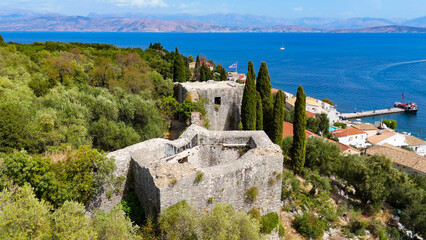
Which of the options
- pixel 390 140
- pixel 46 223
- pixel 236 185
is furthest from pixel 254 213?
pixel 390 140

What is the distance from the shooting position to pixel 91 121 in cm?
1838

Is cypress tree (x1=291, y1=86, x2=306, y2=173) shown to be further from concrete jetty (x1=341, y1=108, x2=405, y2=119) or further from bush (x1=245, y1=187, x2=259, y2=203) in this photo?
concrete jetty (x1=341, y1=108, x2=405, y2=119)

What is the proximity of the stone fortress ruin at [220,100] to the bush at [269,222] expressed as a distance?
13.8 m

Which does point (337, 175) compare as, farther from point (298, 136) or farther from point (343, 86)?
point (343, 86)

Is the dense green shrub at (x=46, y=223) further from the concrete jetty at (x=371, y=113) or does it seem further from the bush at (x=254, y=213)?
the concrete jetty at (x=371, y=113)

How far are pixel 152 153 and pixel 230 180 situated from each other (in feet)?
12.9

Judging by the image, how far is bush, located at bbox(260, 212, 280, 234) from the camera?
13.0 m

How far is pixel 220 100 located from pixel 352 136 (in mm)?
38189

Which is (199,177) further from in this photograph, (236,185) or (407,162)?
(407,162)

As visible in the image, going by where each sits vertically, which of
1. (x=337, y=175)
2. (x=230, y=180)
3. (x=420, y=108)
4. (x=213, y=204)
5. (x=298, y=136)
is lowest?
(x=420, y=108)

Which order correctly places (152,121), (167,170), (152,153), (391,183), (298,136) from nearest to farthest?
(167,170), (152,153), (152,121), (391,183), (298,136)

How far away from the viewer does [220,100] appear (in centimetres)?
2656

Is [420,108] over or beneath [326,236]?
beneath

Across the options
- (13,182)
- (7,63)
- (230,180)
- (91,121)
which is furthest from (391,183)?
(7,63)
